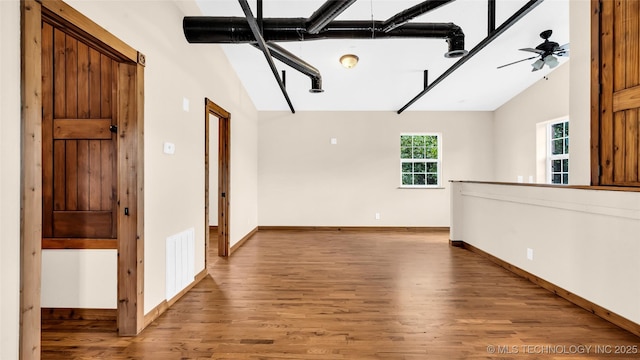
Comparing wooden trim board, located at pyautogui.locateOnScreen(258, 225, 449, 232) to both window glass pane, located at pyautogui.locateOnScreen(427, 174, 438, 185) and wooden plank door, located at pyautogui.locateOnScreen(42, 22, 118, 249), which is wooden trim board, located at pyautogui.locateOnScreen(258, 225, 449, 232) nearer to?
window glass pane, located at pyautogui.locateOnScreen(427, 174, 438, 185)

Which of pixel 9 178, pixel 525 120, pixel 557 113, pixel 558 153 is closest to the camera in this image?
pixel 9 178

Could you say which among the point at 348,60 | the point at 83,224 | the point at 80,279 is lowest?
the point at 80,279

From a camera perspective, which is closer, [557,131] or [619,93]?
[619,93]

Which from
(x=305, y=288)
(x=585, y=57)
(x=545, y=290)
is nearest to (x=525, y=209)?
(x=545, y=290)

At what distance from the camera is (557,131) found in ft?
17.9

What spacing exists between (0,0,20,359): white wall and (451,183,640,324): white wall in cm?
392

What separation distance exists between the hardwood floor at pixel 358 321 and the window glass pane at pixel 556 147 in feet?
10.2

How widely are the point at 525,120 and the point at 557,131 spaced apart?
1.87 feet

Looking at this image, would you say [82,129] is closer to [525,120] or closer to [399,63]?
[399,63]

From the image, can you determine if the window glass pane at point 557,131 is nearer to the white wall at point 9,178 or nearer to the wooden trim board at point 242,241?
the wooden trim board at point 242,241

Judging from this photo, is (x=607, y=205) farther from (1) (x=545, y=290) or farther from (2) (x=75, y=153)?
(2) (x=75, y=153)

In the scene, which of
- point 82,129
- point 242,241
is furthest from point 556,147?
point 82,129

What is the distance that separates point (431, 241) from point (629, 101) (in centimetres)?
341

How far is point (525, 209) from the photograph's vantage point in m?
3.46
